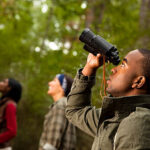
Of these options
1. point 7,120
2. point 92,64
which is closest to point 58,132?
point 7,120

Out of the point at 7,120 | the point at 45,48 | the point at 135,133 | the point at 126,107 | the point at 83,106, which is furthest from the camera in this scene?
the point at 45,48

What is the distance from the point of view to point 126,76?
1740 mm

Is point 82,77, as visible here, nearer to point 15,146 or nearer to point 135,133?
point 135,133

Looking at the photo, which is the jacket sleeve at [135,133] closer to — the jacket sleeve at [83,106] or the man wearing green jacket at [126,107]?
the man wearing green jacket at [126,107]

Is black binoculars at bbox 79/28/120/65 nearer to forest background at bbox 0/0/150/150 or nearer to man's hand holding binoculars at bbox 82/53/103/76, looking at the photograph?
man's hand holding binoculars at bbox 82/53/103/76

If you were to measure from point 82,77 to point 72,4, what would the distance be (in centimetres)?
699

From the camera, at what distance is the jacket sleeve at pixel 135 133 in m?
1.34

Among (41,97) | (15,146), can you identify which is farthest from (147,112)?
(15,146)

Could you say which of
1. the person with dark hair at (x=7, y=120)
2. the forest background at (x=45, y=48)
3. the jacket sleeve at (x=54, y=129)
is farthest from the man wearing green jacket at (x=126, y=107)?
the person with dark hair at (x=7, y=120)

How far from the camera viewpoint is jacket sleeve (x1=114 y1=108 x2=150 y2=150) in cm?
134

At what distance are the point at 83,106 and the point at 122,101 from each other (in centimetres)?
53

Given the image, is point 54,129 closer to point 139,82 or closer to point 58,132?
point 58,132

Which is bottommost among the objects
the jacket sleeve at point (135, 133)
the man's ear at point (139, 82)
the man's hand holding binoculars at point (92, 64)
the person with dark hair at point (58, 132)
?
the person with dark hair at point (58, 132)

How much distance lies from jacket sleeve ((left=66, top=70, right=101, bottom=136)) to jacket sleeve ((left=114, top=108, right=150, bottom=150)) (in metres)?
0.60
